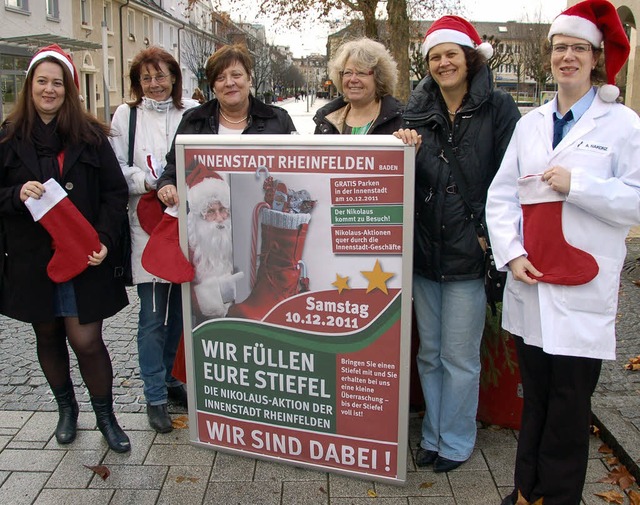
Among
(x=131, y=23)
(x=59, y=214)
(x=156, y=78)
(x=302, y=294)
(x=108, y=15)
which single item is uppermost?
(x=131, y=23)

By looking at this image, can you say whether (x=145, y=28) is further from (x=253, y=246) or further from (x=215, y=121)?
(x=253, y=246)

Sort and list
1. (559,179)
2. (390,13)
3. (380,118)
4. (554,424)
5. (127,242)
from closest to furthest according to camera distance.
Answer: (559,179) → (554,424) → (380,118) → (127,242) → (390,13)

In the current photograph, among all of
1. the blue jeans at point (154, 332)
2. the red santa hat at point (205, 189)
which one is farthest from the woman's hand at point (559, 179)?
the blue jeans at point (154, 332)

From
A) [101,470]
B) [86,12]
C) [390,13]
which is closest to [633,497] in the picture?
[101,470]

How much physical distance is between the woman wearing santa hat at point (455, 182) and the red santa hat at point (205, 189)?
888 mm

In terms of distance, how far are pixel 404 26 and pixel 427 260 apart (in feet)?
50.2

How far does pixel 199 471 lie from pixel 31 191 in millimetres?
1571

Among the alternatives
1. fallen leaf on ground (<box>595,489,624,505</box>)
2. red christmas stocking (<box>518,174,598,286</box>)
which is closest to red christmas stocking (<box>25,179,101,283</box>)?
red christmas stocking (<box>518,174,598,286</box>)

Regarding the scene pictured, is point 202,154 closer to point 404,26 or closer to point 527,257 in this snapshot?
point 527,257

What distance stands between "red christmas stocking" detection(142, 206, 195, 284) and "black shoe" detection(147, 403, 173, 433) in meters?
0.96

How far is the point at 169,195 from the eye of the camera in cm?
322

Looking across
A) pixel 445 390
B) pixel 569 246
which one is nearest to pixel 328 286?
pixel 445 390

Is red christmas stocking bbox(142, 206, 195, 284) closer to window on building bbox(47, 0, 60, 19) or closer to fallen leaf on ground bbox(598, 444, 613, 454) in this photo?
fallen leaf on ground bbox(598, 444, 613, 454)

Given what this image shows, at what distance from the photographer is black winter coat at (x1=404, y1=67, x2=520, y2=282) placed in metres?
2.90
